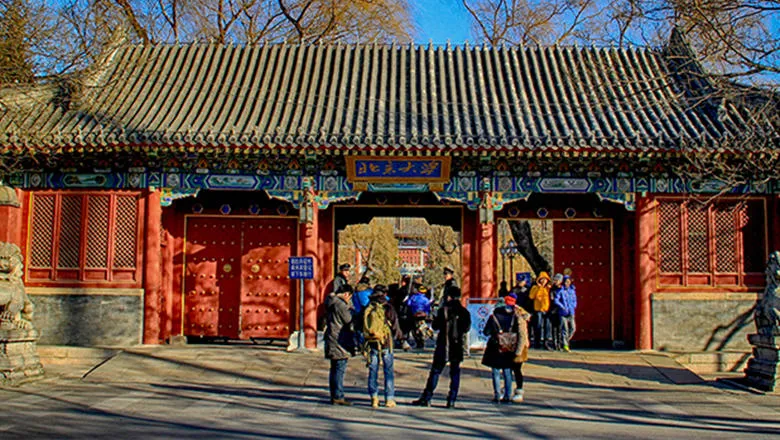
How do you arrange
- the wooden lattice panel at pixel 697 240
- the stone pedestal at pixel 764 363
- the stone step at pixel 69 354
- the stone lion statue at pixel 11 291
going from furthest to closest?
1. the wooden lattice panel at pixel 697 240
2. the stone step at pixel 69 354
3. the stone lion statue at pixel 11 291
4. the stone pedestal at pixel 764 363

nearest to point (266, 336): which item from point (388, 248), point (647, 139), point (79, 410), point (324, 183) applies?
point (324, 183)

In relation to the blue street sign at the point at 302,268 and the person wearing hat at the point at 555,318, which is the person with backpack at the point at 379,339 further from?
the person wearing hat at the point at 555,318

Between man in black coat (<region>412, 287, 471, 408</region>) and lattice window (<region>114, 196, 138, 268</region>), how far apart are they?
7288mm

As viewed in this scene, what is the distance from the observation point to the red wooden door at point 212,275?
16250 mm

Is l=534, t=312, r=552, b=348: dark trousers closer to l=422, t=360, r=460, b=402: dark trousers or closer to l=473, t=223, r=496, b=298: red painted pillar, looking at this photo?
l=473, t=223, r=496, b=298: red painted pillar

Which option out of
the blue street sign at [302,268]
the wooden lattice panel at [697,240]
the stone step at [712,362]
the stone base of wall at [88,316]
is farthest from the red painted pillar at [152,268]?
the wooden lattice panel at [697,240]

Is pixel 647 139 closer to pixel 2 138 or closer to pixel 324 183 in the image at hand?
pixel 324 183

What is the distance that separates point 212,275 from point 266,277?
112 cm

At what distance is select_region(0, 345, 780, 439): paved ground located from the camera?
28.0 ft

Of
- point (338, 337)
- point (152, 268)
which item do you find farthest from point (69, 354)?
point (338, 337)

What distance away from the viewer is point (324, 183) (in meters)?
15.1

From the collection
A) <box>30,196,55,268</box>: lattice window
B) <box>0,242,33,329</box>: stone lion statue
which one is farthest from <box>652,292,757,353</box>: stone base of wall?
<box>30,196,55,268</box>: lattice window

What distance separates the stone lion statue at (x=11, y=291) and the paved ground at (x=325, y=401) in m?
1.02

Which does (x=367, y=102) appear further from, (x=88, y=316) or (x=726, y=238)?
(x=726, y=238)
